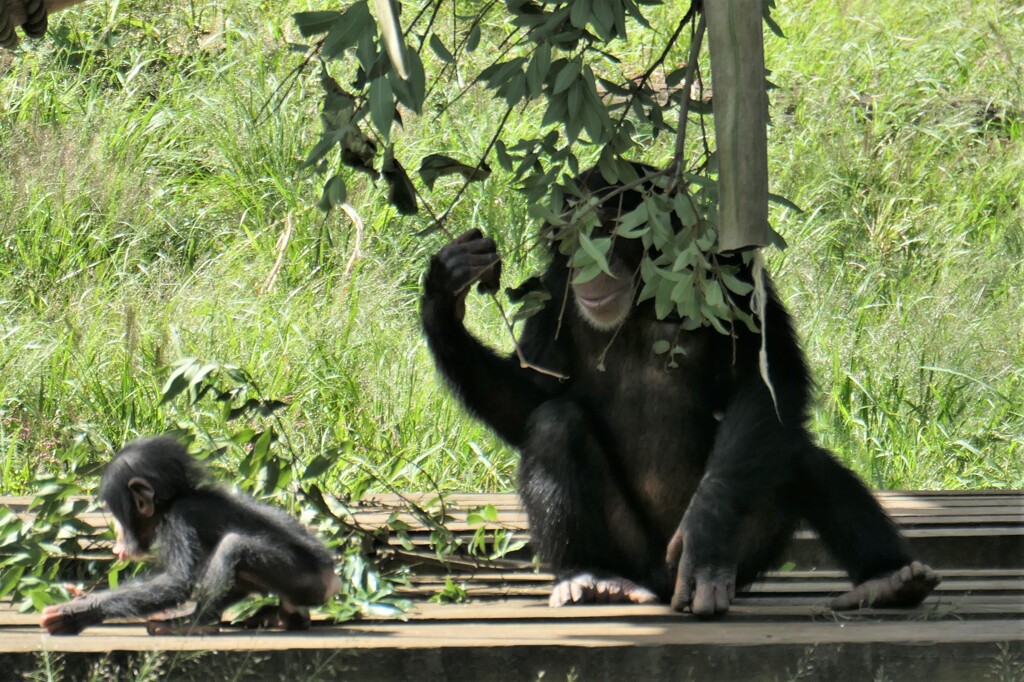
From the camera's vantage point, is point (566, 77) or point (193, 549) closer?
point (566, 77)

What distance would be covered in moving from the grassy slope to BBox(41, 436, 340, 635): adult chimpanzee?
1.70m

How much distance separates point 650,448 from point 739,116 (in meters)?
2.05

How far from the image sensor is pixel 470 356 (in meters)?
4.04

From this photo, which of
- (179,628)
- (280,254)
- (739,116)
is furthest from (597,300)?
(280,254)

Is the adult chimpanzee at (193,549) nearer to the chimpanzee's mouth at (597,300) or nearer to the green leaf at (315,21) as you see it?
the chimpanzee's mouth at (597,300)

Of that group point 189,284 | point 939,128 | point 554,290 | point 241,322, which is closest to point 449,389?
point 554,290

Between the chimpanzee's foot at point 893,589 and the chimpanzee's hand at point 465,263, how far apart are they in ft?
4.07

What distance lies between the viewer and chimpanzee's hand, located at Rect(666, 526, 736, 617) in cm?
324

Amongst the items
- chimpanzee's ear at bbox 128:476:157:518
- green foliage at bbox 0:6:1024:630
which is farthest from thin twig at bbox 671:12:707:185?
green foliage at bbox 0:6:1024:630

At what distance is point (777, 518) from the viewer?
3.64m

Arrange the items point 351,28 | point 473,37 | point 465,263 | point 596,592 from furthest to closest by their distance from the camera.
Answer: point 465,263
point 596,592
point 473,37
point 351,28

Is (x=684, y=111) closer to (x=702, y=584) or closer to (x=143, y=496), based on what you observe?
(x=702, y=584)

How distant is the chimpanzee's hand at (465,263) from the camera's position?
3.64 m

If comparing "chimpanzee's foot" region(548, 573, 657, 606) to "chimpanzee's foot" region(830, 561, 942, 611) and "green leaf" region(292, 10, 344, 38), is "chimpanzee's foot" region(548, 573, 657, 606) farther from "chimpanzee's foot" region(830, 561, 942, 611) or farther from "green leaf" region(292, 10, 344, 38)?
"green leaf" region(292, 10, 344, 38)
